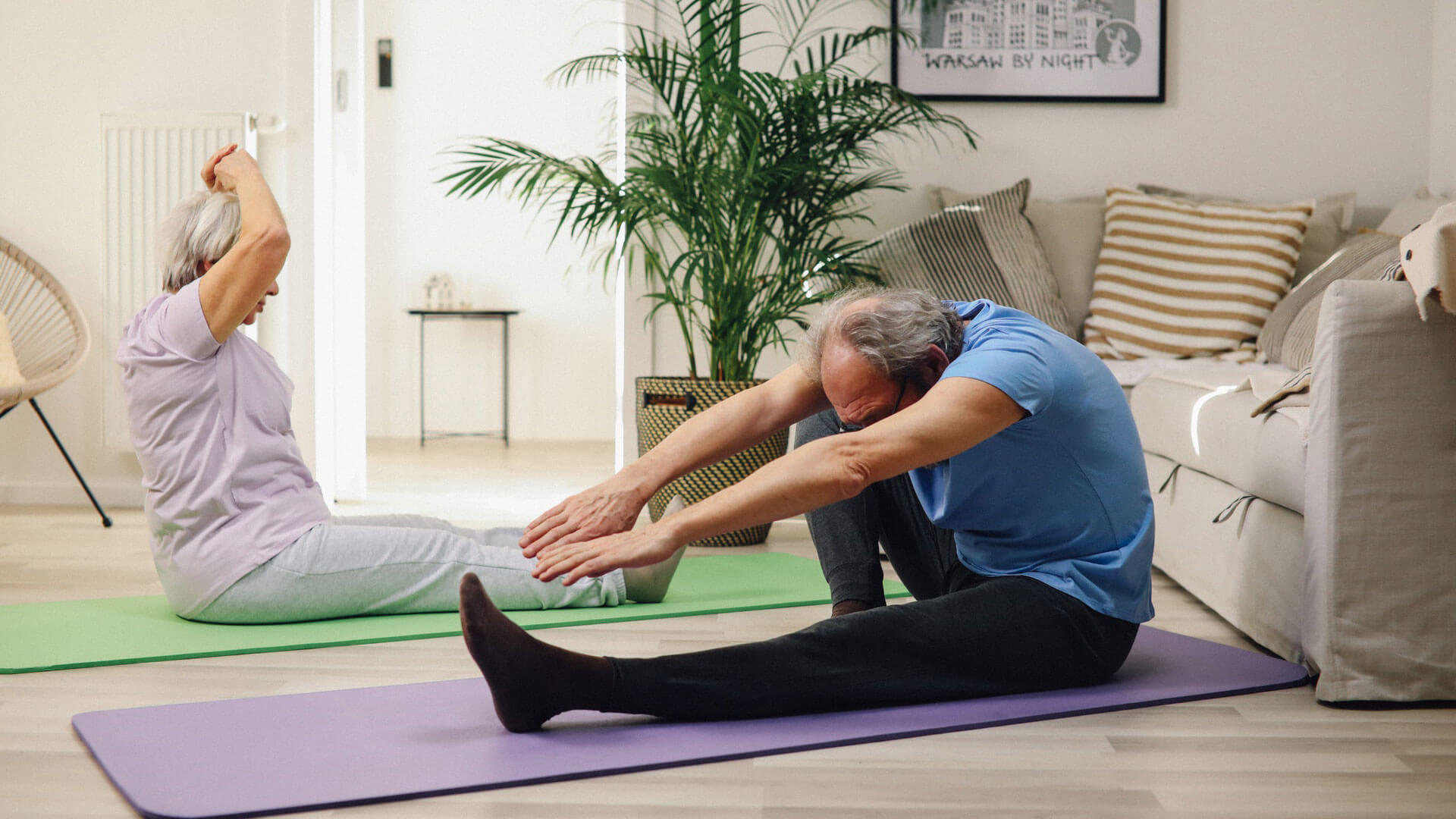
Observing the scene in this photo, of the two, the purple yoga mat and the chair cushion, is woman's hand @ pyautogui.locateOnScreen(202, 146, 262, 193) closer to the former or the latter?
the purple yoga mat

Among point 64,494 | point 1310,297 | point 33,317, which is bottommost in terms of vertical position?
point 64,494

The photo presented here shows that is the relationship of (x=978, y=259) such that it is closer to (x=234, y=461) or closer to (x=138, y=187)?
(x=234, y=461)

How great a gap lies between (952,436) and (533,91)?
5.34 meters

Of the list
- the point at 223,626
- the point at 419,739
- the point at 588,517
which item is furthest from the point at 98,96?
the point at 419,739

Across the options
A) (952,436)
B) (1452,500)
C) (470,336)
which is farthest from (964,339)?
(470,336)

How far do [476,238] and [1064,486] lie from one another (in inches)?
202

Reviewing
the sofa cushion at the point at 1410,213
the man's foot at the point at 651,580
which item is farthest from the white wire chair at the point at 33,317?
the sofa cushion at the point at 1410,213

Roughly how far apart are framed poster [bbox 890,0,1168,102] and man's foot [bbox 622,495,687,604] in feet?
6.42

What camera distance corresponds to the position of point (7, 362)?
351 cm

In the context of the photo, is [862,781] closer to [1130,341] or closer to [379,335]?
[1130,341]

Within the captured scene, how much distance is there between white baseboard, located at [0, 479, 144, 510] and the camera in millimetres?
3840

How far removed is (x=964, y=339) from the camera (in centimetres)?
168

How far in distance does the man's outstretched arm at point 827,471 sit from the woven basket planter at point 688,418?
5.60ft

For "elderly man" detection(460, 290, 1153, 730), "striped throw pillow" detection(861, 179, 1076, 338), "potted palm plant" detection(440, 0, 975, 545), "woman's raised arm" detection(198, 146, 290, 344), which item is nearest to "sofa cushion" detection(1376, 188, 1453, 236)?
"striped throw pillow" detection(861, 179, 1076, 338)
